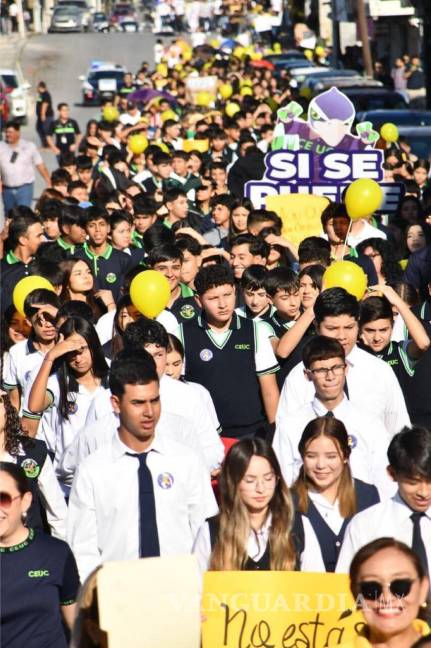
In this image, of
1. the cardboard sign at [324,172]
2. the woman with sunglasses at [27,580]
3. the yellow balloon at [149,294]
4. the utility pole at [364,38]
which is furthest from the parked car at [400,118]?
the utility pole at [364,38]

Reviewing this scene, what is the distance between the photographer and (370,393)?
7.95 metres

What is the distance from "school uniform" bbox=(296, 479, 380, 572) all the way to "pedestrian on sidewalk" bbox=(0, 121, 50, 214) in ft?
42.4

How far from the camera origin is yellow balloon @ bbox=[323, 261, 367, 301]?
946 centimetres

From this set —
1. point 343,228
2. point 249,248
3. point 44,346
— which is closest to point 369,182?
point 343,228

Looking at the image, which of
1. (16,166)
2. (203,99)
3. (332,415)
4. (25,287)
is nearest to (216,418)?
(332,415)

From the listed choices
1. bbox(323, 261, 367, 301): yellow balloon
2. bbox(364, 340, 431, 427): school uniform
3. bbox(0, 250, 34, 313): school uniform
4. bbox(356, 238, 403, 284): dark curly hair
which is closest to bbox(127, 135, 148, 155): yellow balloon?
bbox(0, 250, 34, 313): school uniform

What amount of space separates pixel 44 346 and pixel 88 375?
0.97m

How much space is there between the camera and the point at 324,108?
55.9 feet

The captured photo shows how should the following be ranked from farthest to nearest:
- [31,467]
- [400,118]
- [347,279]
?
1. [400,118]
2. [347,279]
3. [31,467]

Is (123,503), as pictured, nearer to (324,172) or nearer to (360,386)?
(360,386)

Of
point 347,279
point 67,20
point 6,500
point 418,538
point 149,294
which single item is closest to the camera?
point 6,500

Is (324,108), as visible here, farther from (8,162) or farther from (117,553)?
(117,553)

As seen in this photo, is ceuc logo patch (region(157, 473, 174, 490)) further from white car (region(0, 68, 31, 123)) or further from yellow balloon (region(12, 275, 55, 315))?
white car (region(0, 68, 31, 123))

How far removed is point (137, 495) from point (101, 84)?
153 ft
